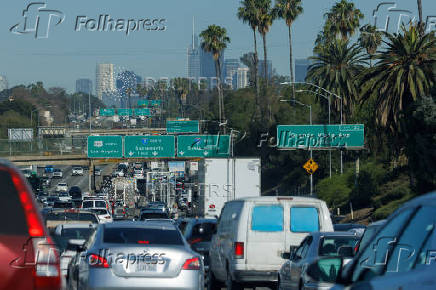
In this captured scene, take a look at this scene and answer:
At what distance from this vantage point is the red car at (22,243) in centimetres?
599

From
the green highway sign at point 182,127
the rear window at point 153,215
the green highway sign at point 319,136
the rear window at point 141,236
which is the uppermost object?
the green highway sign at point 182,127

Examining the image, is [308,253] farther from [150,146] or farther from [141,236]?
[150,146]

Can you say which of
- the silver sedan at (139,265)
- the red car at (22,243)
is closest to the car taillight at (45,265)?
the red car at (22,243)

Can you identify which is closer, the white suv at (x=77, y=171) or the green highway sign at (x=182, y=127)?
the green highway sign at (x=182, y=127)

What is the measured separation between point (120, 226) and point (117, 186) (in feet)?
238

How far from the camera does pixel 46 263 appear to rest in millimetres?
6199

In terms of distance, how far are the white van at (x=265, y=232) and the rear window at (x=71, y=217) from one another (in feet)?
36.1

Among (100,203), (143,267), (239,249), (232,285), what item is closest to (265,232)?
(239,249)

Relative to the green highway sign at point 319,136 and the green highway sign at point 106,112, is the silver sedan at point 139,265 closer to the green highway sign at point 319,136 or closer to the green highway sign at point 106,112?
the green highway sign at point 319,136

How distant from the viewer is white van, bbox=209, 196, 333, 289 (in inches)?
672

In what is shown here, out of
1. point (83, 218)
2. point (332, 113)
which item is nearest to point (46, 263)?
point (83, 218)

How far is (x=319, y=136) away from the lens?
2473 inches

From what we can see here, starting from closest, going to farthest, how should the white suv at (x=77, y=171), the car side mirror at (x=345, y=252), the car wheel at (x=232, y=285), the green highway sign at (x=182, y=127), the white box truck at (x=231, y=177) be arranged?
the car side mirror at (x=345, y=252), the car wheel at (x=232, y=285), the white box truck at (x=231, y=177), the green highway sign at (x=182, y=127), the white suv at (x=77, y=171)

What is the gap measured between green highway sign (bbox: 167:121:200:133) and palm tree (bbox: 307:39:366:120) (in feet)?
43.8
